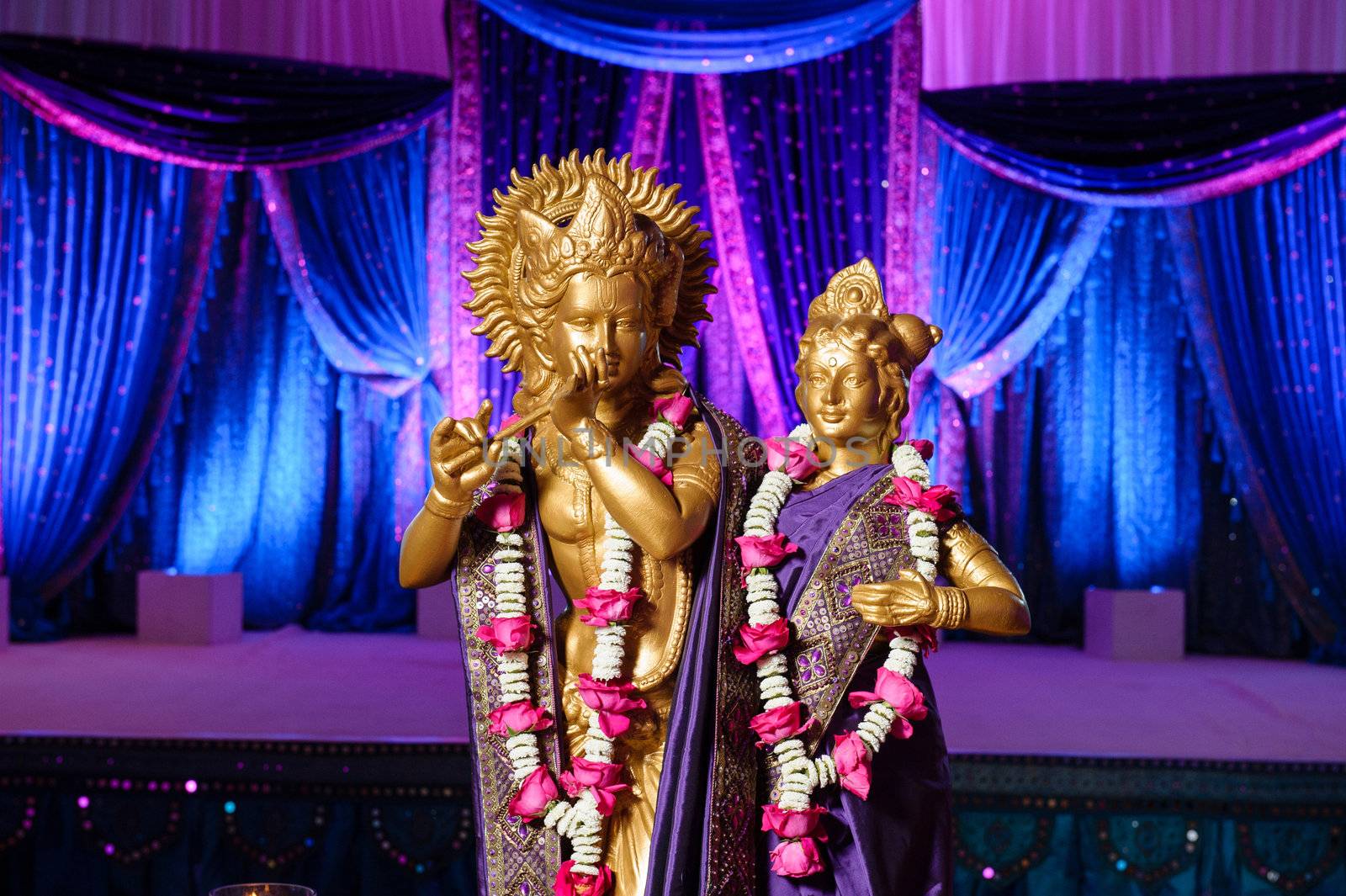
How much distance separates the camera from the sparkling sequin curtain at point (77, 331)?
21.6 ft

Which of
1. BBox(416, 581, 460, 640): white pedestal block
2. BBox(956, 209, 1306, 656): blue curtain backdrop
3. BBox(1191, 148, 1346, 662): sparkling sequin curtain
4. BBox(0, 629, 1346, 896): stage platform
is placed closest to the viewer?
BBox(0, 629, 1346, 896): stage platform

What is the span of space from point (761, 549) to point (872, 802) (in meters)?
0.45

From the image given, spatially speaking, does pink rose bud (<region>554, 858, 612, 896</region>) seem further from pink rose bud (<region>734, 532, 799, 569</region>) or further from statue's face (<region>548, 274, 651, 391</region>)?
statue's face (<region>548, 274, 651, 391</region>)

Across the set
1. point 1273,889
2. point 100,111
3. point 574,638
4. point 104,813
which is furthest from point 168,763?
point 100,111

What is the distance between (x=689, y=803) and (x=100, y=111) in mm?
5584

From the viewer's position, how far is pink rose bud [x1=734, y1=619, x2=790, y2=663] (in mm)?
1987

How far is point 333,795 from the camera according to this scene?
11.9 feet

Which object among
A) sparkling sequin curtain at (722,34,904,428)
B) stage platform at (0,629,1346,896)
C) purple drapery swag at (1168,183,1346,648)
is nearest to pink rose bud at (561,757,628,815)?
stage platform at (0,629,1346,896)

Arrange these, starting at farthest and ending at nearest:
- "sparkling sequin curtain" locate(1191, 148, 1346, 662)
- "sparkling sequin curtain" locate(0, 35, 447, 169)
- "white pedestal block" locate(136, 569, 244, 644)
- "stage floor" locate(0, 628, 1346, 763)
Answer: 1. "sparkling sequin curtain" locate(1191, 148, 1346, 662)
2. "white pedestal block" locate(136, 569, 244, 644)
3. "sparkling sequin curtain" locate(0, 35, 447, 169)
4. "stage floor" locate(0, 628, 1346, 763)

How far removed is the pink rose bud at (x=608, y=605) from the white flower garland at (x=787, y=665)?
0.22 metres

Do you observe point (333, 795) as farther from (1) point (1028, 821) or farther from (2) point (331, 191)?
(2) point (331, 191)

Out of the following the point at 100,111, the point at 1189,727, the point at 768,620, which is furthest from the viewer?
the point at 100,111

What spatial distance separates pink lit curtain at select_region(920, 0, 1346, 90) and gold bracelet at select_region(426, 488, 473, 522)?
5.57m

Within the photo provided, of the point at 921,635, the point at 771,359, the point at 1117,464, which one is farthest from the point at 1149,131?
the point at 921,635
